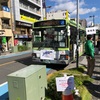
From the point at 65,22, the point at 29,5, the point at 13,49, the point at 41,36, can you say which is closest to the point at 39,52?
the point at 41,36

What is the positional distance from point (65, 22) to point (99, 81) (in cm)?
447

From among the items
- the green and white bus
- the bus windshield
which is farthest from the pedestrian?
the bus windshield

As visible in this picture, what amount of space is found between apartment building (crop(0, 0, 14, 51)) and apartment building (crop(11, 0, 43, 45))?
126 cm

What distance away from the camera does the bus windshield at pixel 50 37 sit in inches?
418

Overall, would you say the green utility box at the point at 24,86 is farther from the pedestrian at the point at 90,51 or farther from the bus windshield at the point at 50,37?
the bus windshield at the point at 50,37

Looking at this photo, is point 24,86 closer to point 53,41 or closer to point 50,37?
point 53,41

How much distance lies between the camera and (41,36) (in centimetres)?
1128

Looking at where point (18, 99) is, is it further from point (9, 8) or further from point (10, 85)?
point (9, 8)

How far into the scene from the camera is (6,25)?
119 ft

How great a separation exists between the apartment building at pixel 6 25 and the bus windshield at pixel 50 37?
22.5 m

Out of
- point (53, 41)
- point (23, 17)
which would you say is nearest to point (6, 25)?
point (23, 17)

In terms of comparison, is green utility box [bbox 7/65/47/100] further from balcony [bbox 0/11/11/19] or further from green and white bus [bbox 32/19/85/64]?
balcony [bbox 0/11/11/19]

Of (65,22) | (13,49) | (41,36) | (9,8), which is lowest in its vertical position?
(13,49)

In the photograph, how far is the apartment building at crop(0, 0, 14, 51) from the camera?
3406 cm
